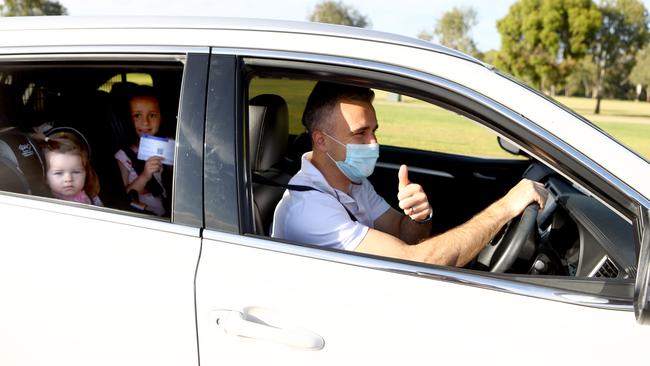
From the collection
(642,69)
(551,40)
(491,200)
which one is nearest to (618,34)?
(642,69)

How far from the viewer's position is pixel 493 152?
11898 millimetres

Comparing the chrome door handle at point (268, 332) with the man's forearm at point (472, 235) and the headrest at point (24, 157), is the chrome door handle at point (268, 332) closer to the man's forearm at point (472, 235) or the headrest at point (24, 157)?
the man's forearm at point (472, 235)

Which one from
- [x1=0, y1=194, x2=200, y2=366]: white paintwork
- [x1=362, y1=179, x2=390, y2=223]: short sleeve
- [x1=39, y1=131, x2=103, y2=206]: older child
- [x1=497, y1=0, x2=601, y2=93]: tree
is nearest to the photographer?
[x1=0, y1=194, x2=200, y2=366]: white paintwork

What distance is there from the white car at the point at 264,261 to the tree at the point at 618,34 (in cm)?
4989

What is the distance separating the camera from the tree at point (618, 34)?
4778 centimetres

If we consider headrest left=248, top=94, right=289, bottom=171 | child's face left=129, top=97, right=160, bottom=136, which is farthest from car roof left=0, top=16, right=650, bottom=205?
child's face left=129, top=97, right=160, bottom=136

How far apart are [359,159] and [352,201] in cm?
25

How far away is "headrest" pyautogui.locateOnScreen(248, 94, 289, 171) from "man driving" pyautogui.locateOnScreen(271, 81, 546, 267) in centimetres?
29

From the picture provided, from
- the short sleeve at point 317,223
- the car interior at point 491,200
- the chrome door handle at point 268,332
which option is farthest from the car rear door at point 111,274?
the short sleeve at point 317,223

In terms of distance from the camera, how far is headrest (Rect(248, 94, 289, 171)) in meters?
2.61

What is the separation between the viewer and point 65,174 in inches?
96.4

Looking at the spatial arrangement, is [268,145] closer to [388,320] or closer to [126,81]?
[126,81]

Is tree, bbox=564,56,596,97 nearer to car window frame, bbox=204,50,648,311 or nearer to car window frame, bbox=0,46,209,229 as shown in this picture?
car window frame, bbox=204,50,648,311

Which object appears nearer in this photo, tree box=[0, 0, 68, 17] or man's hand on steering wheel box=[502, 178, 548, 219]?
man's hand on steering wheel box=[502, 178, 548, 219]
